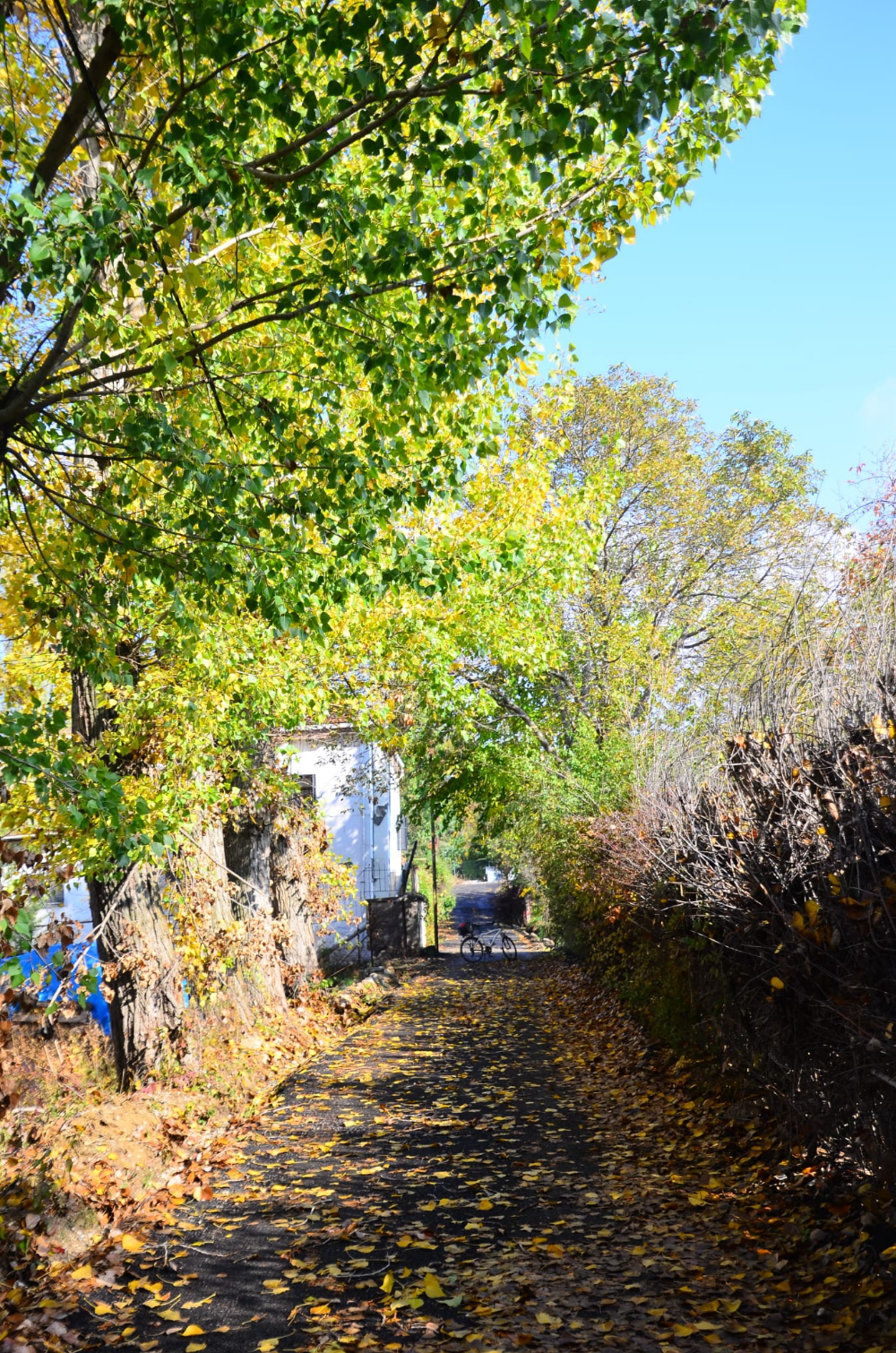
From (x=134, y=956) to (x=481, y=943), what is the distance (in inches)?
667

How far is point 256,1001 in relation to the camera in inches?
496

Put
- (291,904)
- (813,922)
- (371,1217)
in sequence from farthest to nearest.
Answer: (291,904), (371,1217), (813,922)

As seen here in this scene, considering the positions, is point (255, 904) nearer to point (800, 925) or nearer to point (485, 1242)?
point (485, 1242)

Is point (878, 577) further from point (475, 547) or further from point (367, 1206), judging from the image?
point (367, 1206)

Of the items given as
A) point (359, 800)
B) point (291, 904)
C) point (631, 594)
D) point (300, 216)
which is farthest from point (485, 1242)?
point (359, 800)

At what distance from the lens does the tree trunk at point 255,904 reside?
11.0 meters

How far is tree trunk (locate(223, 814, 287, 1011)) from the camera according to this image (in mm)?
10961

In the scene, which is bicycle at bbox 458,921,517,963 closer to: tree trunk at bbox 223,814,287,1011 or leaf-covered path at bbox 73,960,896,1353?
tree trunk at bbox 223,814,287,1011

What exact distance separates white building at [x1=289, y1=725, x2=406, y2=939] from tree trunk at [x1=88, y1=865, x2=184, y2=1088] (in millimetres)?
14934

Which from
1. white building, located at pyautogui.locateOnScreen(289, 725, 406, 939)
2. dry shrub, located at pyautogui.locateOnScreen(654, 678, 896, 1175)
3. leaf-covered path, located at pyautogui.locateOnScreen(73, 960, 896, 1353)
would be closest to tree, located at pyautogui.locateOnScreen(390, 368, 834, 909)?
white building, located at pyautogui.locateOnScreen(289, 725, 406, 939)

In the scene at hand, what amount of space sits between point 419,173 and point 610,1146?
662 centimetres

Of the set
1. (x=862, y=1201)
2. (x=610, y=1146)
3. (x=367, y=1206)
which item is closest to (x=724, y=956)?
(x=610, y=1146)

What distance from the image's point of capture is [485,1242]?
225 inches

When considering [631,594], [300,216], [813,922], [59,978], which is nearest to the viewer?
[813,922]
